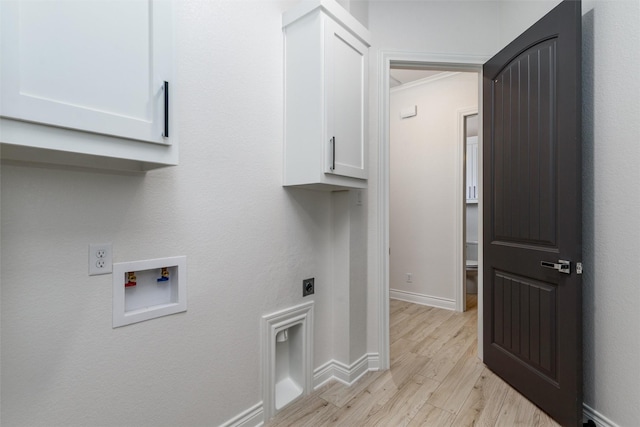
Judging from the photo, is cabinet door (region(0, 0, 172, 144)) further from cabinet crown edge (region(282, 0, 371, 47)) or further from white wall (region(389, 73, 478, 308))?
white wall (region(389, 73, 478, 308))

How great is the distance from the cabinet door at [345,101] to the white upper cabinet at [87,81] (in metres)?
0.84

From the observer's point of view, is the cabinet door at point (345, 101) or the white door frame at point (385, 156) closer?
the cabinet door at point (345, 101)

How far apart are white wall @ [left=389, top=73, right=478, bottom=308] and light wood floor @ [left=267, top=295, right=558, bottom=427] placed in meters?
1.22

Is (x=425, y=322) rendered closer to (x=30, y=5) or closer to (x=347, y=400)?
(x=347, y=400)

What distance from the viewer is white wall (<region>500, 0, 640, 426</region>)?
5.00 ft

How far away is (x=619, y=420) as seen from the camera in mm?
1583

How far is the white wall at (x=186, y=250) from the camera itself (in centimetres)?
104

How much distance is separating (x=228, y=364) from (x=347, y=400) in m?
0.82

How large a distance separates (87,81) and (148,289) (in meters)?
0.82

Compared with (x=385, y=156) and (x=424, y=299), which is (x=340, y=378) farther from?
(x=424, y=299)

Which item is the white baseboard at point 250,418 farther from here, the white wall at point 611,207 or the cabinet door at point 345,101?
the white wall at point 611,207

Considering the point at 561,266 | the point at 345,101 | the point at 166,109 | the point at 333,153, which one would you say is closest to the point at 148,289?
the point at 166,109

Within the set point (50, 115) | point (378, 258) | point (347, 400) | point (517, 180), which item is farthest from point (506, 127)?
point (50, 115)

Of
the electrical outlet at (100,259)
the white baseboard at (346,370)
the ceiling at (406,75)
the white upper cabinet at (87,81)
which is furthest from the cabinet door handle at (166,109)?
the ceiling at (406,75)
